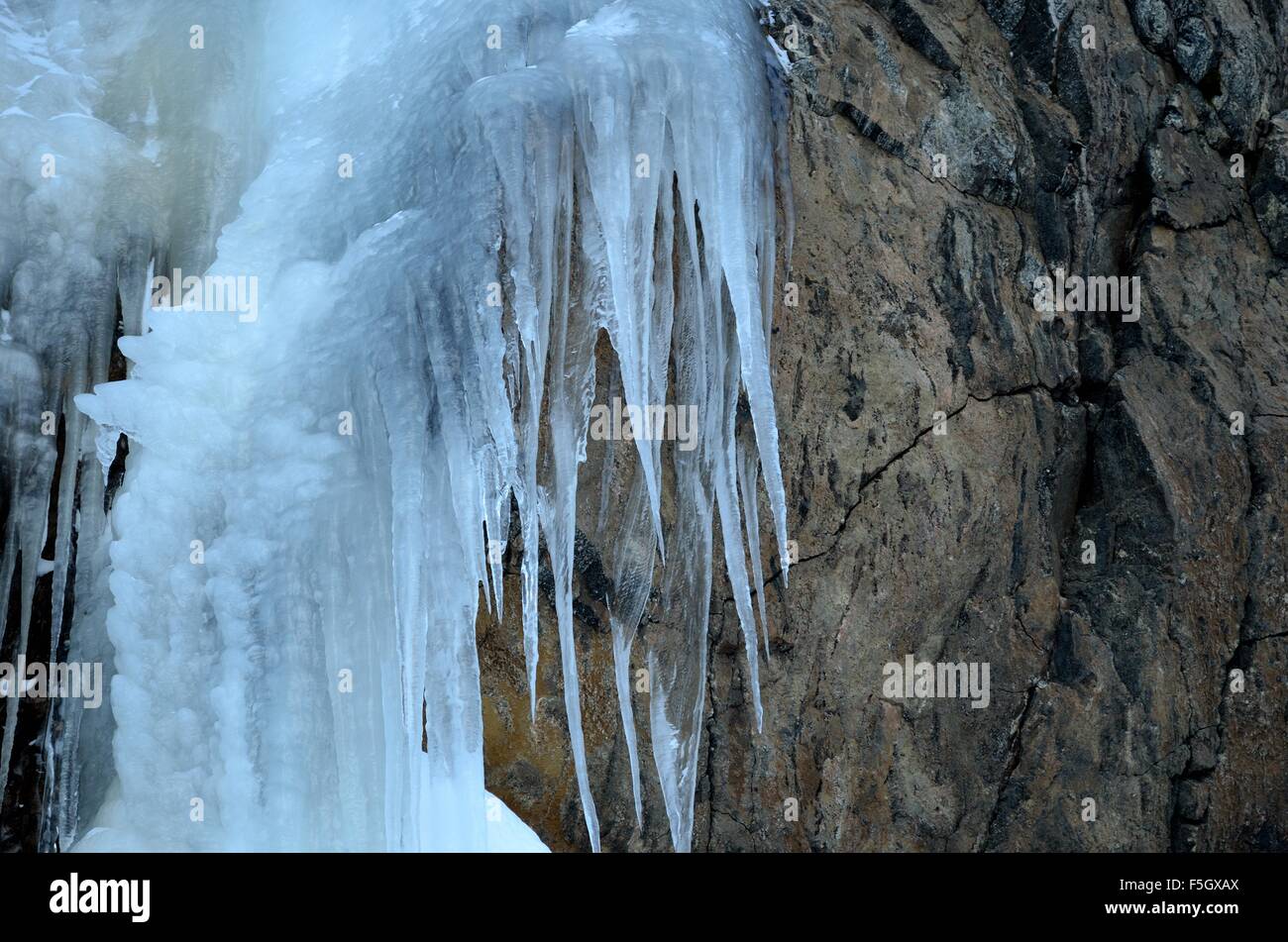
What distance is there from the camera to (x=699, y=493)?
4.26 meters

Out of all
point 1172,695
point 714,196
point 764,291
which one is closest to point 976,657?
point 1172,695
